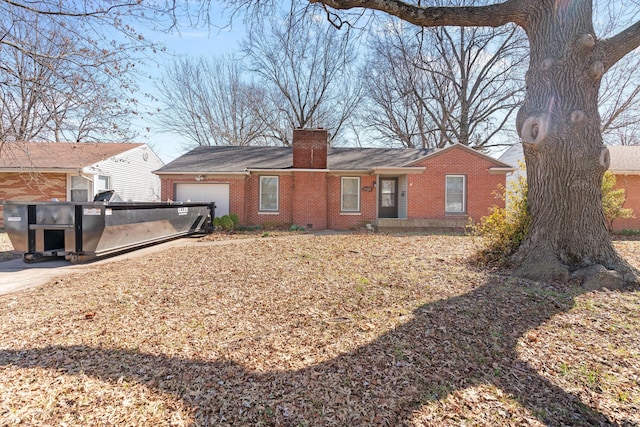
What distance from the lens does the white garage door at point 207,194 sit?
14.0 metres

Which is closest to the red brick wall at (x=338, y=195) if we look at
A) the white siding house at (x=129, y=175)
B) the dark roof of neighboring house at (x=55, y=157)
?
the white siding house at (x=129, y=175)

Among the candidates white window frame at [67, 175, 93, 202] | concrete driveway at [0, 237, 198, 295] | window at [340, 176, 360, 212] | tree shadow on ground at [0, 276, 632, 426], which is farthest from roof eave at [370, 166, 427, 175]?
white window frame at [67, 175, 93, 202]

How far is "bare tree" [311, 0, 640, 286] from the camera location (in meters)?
5.06

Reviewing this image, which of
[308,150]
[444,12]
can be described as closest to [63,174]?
[308,150]

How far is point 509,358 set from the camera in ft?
9.07

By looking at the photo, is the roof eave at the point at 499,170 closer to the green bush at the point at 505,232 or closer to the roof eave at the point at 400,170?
the roof eave at the point at 400,170

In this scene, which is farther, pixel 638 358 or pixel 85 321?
pixel 85 321

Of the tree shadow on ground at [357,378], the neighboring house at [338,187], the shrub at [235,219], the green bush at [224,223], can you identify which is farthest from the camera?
the neighboring house at [338,187]

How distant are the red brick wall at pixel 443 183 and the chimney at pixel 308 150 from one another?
4.25m

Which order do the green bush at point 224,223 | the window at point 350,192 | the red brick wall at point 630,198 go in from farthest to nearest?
1. the window at point 350,192
2. the red brick wall at point 630,198
3. the green bush at point 224,223

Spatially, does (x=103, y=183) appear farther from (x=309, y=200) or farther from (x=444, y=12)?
(x=444, y=12)

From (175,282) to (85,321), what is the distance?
1609mm

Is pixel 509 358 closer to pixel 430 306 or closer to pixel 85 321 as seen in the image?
pixel 430 306

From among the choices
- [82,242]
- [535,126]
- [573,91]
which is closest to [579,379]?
[535,126]
